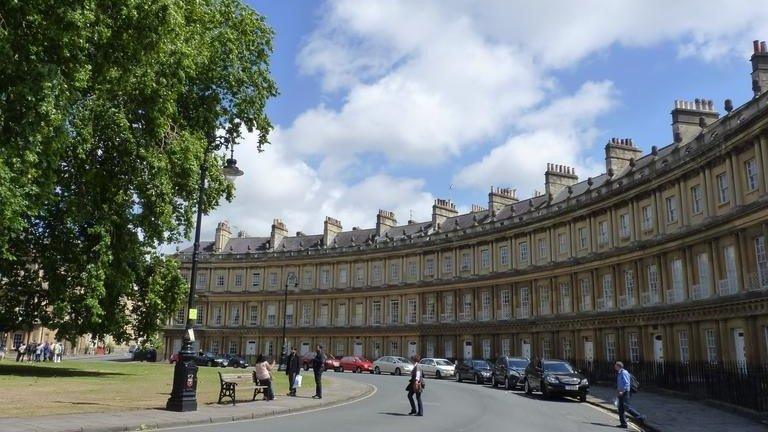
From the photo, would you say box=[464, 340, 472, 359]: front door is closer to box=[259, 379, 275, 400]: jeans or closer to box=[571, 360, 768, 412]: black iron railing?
box=[571, 360, 768, 412]: black iron railing

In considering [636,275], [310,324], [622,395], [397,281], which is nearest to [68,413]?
[622,395]

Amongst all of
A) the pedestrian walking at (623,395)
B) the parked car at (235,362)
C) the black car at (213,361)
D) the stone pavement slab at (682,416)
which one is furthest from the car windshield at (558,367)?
the black car at (213,361)

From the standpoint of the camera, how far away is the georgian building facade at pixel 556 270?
1191 inches

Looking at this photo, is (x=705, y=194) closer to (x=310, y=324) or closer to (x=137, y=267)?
(x=137, y=267)

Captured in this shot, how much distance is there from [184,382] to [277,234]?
63327 millimetres

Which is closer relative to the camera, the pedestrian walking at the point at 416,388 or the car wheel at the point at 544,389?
the pedestrian walking at the point at 416,388

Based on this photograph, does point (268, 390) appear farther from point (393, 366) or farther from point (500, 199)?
point (500, 199)

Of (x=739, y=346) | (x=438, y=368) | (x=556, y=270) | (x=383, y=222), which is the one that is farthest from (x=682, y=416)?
(x=383, y=222)

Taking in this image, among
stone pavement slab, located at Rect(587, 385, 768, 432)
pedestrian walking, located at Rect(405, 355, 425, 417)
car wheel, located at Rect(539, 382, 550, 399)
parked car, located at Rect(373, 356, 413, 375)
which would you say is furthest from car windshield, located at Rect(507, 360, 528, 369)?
pedestrian walking, located at Rect(405, 355, 425, 417)

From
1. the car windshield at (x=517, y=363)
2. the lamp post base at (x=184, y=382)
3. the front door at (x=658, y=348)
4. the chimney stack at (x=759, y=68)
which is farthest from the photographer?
the front door at (x=658, y=348)

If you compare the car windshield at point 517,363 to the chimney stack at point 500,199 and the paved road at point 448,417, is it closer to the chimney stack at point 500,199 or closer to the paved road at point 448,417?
the paved road at point 448,417

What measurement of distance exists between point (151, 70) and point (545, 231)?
34.0 meters

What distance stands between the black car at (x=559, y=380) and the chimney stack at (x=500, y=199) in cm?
3225

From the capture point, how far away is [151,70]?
67.3ft
